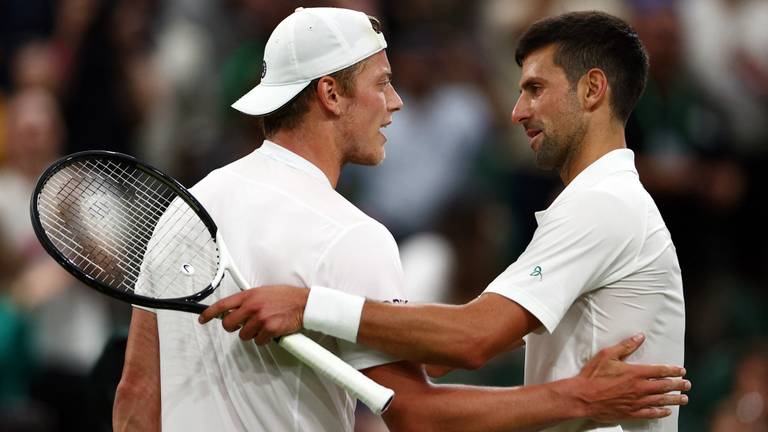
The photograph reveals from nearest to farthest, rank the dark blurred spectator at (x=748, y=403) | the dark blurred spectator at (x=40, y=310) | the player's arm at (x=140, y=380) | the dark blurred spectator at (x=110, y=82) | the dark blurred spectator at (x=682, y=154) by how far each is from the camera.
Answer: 1. the player's arm at (x=140, y=380)
2. the dark blurred spectator at (x=748, y=403)
3. the dark blurred spectator at (x=40, y=310)
4. the dark blurred spectator at (x=682, y=154)
5. the dark blurred spectator at (x=110, y=82)

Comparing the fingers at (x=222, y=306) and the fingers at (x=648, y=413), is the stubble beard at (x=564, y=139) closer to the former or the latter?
the fingers at (x=648, y=413)

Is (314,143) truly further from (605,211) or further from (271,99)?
(605,211)

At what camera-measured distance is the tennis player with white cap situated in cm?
404

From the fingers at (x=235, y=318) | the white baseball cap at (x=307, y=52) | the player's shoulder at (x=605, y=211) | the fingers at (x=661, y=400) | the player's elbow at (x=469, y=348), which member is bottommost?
the fingers at (x=661, y=400)

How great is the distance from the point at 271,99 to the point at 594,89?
1.06 metres

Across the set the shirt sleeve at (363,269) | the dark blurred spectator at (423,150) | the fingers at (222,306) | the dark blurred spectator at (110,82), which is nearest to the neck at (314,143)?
the shirt sleeve at (363,269)

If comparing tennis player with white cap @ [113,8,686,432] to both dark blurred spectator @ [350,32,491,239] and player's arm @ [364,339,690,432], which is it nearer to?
player's arm @ [364,339,690,432]

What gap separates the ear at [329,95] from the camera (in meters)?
4.31

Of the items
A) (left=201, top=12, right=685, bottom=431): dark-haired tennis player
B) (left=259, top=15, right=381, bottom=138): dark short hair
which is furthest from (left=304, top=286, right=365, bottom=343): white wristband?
(left=259, top=15, right=381, bottom=138): dark short hair

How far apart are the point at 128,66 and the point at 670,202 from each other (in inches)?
153

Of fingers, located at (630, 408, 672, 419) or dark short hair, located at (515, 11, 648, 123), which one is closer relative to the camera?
fingers, located at (630, 408, 672, 419)

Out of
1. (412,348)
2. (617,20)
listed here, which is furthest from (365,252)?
(617,20)

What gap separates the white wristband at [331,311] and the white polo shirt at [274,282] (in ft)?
0.34

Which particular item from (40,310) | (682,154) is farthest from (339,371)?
(682,154)
